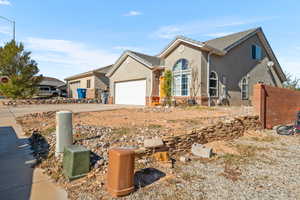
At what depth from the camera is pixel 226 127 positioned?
568 centimetres

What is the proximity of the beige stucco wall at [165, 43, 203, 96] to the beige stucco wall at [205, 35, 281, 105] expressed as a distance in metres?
1.26

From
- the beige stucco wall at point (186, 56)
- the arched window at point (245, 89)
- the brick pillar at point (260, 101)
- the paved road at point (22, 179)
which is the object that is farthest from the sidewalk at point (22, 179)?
the arched window at point (245, 89)

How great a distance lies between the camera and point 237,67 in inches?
547

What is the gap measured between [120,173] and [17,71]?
2203 centimetres

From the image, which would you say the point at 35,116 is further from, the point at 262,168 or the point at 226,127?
the point at 262,168

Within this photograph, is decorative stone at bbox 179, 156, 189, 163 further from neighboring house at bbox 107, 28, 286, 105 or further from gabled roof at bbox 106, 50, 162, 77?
gabled roof at bbox 106, 50, 162, 77

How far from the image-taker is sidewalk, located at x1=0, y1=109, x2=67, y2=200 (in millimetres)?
2475

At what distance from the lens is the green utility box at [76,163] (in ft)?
9.52

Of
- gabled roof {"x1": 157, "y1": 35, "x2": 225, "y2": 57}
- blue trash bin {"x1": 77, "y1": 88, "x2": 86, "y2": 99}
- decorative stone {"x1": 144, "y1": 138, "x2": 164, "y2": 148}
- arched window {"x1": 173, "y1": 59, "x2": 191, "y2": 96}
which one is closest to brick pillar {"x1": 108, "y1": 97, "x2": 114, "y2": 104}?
blue trash bin {"x1": 77, "y1": 88, "x2": 86, "y2": 99}

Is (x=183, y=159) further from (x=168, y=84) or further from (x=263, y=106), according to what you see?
(x=168, y=84)

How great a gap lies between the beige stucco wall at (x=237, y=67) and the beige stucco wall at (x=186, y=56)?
126cm

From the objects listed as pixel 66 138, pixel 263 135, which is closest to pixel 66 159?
pixel 66 138

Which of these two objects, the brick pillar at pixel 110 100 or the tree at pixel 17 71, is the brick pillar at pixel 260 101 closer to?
the brick pillar at pixel 110 100

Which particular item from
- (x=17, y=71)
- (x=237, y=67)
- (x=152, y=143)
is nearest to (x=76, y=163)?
(x=152, y=143)
